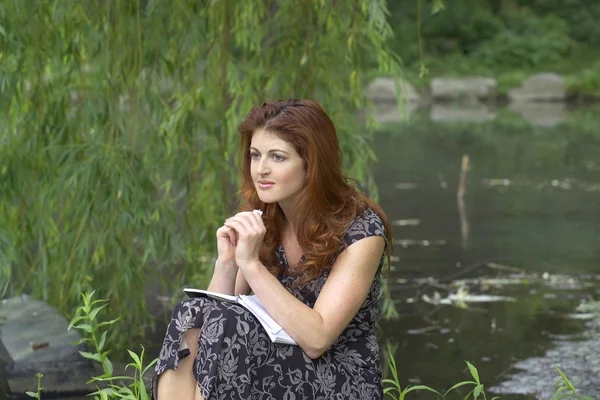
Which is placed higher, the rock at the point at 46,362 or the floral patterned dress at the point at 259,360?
the floral patterned dress at the point at 259,360

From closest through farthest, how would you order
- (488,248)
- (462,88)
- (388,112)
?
1. (488,248)
2. (388,112)
3. (462,88)

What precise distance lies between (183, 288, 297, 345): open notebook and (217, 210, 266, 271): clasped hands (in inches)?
3.3

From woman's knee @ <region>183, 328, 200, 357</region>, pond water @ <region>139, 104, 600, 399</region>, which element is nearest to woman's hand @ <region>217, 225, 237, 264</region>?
woman's knee @ <region>183, 328, 200, 357</region>

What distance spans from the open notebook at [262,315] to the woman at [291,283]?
0.06ft

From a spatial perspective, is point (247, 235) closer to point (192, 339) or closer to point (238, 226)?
point (238, 226)

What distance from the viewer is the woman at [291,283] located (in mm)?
3205

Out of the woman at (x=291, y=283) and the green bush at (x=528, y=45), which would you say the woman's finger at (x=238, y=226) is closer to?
the woman at (x=291, y=283)

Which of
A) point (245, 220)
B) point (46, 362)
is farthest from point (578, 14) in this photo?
point (245, 220)

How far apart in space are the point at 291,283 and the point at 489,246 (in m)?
5.90

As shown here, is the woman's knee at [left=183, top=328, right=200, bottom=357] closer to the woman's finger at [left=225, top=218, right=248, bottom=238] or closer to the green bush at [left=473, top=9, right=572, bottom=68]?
the woman's finger at [left=225, top=218, right=248, bottom=238]

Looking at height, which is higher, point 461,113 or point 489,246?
point 489,246

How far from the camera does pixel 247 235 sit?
10.8 ft

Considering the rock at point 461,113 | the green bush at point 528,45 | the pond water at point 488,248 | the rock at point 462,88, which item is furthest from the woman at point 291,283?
the green bush at point 528,45

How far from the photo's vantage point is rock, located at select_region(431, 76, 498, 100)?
1062 inches
